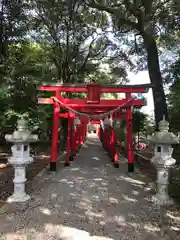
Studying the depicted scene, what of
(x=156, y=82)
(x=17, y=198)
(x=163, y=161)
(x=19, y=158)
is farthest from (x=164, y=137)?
(x=156, y=82)

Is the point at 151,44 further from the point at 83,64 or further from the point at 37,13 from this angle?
the point at 83,64

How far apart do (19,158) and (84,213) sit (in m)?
1.65

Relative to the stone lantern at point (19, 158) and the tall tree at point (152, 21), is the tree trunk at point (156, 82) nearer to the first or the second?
the tall tree at point (152, 21)

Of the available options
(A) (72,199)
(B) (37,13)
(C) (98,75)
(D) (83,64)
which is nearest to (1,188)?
(A) (72,199)

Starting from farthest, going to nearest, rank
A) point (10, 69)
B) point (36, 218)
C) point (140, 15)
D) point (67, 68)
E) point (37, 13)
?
point (67, 68) → point (37, 13) → point (140, 15) → point (10, 69) → point (36, 218)

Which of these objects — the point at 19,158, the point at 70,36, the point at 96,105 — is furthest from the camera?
the point at 70,36

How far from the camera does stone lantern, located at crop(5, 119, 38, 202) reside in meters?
4.53

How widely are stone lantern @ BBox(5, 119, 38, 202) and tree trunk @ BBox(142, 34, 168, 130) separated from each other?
4.38 metres

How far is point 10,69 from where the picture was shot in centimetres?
648

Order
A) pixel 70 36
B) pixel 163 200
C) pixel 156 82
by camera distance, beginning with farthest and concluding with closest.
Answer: pixel 70 36 < pixel 156 82 < pixel 163 200

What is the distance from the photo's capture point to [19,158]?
4.58 m

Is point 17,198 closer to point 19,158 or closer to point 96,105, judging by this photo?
point 19,158

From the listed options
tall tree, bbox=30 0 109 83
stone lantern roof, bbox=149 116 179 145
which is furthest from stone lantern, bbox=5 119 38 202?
tall tree, bbox=30 0 109 83

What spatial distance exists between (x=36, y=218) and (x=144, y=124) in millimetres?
8283
